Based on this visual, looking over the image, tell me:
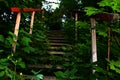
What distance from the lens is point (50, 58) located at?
6.75 meters

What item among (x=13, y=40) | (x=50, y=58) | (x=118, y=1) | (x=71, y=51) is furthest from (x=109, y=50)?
(x=71, y=51)

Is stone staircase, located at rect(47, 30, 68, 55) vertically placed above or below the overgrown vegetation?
below

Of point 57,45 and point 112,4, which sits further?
point 57,45

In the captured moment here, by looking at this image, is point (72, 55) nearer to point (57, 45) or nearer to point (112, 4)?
point (57, 45)

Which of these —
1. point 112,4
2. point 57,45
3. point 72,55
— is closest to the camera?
point 112,4

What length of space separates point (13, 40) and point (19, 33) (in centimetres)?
71

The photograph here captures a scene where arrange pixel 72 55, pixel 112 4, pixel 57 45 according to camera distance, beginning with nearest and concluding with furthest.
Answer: pixel 112 4, pixel 72 55, pixel 57 45

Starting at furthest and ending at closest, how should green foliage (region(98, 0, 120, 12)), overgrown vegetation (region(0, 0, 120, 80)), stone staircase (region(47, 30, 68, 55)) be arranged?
stone staircase (region(47, 30, 68, 55)) < overgrown vegetation (region(0, 0, 120, 80)) < green foliage (region(98, 0, 120, 12))

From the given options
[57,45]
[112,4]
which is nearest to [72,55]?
[57,45]

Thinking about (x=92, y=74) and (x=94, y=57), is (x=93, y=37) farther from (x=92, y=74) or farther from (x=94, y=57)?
(x=92, y=74)

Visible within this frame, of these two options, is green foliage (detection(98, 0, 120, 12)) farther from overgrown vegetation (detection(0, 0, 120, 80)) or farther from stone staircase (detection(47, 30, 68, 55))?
stone staircase (detection(47, 30, 68, 55))

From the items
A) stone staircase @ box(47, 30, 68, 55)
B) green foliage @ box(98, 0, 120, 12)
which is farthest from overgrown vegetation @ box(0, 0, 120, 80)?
stone staircase @ box(47, 30, 68, 55)

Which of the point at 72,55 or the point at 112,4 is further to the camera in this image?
the point at 72,55

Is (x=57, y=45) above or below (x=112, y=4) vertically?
below
